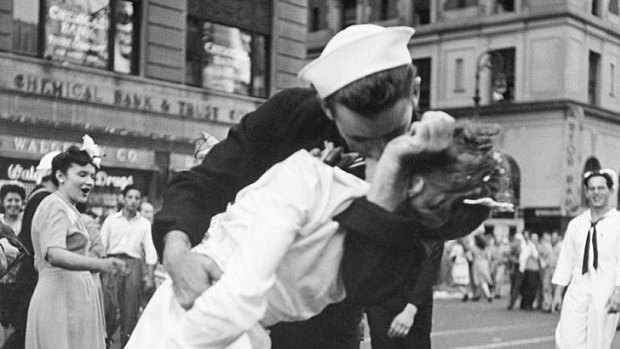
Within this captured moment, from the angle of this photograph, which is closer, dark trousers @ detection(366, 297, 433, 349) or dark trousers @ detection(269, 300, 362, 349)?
dark trousers @ detection(269, 300, 362, 349)

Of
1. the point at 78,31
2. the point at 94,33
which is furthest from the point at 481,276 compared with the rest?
the point at 78,31

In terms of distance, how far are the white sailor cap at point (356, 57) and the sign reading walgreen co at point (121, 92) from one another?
51.5 feet

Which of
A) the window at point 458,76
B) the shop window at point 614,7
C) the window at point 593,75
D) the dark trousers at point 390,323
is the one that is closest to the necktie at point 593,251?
the dark trousers at point 390,323

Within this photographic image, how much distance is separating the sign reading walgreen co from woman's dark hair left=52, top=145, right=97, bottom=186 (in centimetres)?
1061

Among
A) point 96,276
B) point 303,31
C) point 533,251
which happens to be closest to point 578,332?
point 96,276

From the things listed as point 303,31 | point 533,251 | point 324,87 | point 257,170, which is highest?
point 303,31

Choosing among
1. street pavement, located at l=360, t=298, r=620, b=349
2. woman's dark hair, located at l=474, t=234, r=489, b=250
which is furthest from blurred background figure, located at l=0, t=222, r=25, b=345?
woman's dark hair, located at l=474, t=234, r=489, b=250

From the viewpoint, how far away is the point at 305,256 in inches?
92.7

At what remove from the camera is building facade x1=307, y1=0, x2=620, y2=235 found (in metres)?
38.1

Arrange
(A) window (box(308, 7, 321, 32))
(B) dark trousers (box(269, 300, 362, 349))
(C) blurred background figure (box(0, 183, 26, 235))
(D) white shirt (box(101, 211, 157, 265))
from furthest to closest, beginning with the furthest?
(A) window (box(308, 7, 321, 32)) → (D) white shirt (box(101, 211, 157, 265)) → (C) blurred background figure (box(0, 183, 26, 235)) → (B) dark trousers (box(269, 300, 362, 349))

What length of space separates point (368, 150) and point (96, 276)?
6053mm

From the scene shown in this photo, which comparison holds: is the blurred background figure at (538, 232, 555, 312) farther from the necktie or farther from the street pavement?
the necktie

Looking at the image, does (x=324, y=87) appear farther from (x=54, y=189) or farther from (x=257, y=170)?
(x=54, y=189)

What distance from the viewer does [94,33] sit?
763 inches
